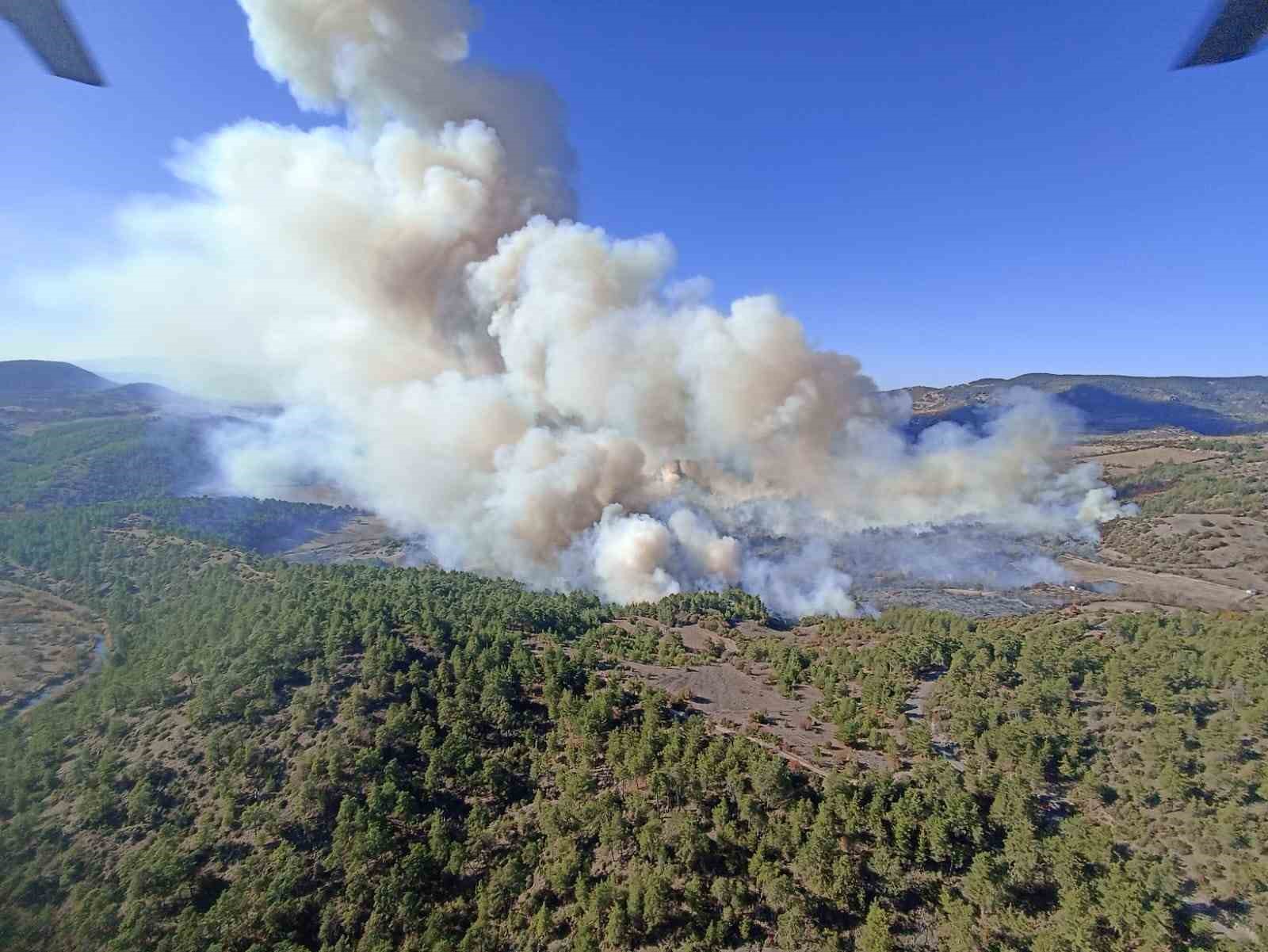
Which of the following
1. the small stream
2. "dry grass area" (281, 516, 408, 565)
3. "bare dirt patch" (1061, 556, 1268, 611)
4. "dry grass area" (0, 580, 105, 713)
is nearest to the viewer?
the small stream

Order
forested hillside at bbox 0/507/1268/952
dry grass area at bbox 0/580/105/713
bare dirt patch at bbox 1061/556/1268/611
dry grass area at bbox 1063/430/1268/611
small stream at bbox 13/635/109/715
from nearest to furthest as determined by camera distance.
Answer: forested hillside at bbox 0/507/1268/952
small stream at bbox 13/635/109/715
dry grass area at bbox 0/580/105/713
bare dirt patch at bbox 1061/556/1268/611
dry grass area at bbox 1063/430/1268/611

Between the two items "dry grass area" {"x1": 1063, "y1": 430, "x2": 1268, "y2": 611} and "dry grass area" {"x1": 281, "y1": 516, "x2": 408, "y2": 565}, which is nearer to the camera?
"dry grass area" {"x1": 1063, "y1": 430, "x2": 1268, "y2": 611}

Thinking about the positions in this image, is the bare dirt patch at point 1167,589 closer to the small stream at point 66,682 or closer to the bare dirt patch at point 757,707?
the bare dirt patch at point 757,707

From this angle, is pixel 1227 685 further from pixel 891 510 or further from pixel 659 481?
pixel 891 510

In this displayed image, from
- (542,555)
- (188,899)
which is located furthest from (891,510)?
(188,899)

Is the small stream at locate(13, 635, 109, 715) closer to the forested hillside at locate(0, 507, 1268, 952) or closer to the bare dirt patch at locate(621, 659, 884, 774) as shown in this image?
the forested hillside at locate(0, 507, 1268, 952)

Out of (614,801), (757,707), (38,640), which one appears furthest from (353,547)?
(614,801)

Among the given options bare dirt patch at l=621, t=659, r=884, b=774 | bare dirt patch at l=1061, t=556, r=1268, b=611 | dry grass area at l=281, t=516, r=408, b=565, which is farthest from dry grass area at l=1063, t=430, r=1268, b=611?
dry grass area at l=281, t=516, r=408, b=565
